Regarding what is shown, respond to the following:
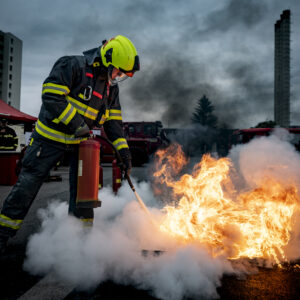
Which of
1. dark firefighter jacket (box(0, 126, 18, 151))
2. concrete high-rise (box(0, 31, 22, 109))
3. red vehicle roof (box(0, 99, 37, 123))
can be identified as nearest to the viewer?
dark firefighter jacket (box(0, 126, 18, 151))

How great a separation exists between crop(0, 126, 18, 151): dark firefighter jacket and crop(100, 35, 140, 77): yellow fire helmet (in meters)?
6.56

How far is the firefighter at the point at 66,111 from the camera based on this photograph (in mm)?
2514

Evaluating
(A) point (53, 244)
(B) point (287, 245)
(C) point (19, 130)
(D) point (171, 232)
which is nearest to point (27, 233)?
(A) point (53, 244)

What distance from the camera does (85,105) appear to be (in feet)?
9.04

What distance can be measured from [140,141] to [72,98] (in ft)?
42.5

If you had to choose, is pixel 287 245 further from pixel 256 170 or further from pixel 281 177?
pixel 256 170

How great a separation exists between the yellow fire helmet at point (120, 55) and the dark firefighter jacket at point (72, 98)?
0.43 ft

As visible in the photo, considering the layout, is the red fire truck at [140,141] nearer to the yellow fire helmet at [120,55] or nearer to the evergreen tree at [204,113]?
the yellow fire helmet at [120,55]

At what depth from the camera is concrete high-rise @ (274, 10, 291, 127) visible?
178ft

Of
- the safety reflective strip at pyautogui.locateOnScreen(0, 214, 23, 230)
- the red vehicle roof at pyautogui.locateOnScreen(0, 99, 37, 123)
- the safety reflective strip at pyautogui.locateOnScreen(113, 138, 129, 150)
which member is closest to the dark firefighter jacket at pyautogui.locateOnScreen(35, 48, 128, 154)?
the safety reflective strip at pyautogui.locateOnScreen(113, 138, 129, 150)

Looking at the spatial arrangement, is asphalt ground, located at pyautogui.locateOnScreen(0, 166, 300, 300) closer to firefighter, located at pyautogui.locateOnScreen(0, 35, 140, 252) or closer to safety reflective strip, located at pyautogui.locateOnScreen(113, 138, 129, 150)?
firefighter, located at pyautogui.locateOnScreen(0, 35, 140, 252)

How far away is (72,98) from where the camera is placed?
2.71 metres

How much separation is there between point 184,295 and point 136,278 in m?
0.40

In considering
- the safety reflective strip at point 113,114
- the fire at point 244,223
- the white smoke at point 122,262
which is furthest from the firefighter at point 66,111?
the fire at point 244,223
